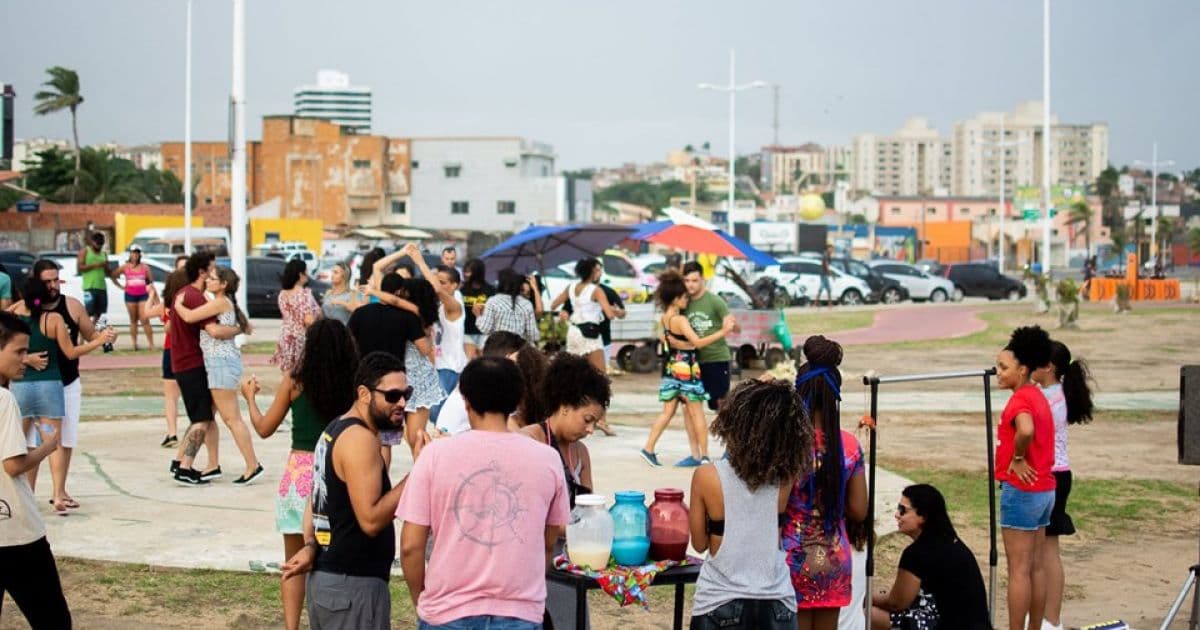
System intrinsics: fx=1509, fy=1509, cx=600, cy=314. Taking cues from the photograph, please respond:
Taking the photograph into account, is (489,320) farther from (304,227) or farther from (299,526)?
(304,227)

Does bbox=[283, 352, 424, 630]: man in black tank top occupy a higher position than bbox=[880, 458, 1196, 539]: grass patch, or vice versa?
bbox=[283, 352, 424, 630]: man in black tank top

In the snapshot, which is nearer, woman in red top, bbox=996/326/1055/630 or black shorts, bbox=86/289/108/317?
woman in red top, bbox=996/326/1055/630

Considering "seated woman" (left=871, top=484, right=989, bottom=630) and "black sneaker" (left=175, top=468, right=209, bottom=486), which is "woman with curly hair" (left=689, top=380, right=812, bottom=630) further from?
"black sneaker" (left=175, top=468, right=209, bottom=486)

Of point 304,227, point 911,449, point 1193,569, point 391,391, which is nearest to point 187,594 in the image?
point 391,391

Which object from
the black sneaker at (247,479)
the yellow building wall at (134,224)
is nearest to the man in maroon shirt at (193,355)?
the black sneaker at (247,479)

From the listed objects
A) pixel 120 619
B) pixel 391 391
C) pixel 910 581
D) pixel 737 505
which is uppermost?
pixel 391 391

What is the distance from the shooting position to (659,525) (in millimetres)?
6023

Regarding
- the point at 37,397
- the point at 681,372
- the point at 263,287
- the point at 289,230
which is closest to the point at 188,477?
the point at 37,397

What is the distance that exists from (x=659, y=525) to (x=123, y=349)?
67.5ft

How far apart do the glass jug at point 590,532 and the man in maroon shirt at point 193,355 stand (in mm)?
6501

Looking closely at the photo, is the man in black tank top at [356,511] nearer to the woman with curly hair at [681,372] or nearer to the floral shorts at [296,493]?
the floral shorts at [296,493]

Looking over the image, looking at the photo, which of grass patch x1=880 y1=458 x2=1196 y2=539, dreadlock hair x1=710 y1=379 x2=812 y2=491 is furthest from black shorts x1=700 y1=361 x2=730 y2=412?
dreadlock hair x1=710 y1=379 x2=812 y2=491

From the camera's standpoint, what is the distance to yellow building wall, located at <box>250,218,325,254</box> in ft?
231

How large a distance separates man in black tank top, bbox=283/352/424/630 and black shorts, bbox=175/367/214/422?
630 cm
